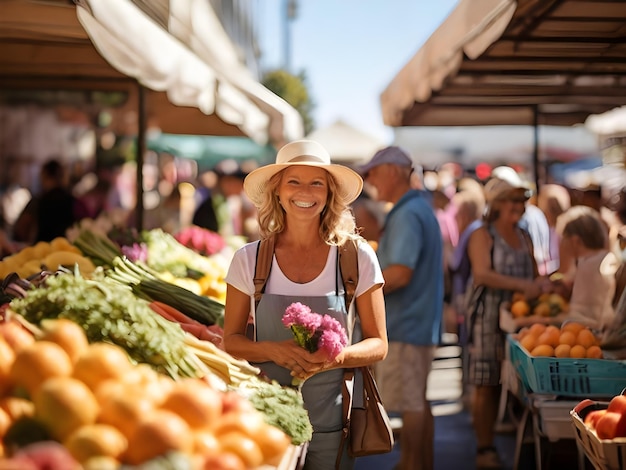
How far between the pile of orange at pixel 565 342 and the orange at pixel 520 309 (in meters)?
0.91

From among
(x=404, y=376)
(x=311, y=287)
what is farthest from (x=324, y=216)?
(x=404, y=376)

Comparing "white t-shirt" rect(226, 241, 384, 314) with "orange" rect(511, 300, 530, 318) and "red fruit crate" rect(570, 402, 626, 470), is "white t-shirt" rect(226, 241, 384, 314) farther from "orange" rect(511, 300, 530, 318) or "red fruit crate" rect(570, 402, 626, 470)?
"orange" rect(511, 300, 530, 318)

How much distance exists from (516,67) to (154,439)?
21.7ft

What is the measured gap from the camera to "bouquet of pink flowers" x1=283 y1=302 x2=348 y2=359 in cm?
339

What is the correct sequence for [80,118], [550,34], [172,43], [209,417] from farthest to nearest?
[80,118], [550,34], [172,43], [209,417]

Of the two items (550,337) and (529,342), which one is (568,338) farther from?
→ (529,342)

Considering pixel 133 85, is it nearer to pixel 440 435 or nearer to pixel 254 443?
pixel 440 435

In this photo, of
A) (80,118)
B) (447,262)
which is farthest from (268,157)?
(447,262)

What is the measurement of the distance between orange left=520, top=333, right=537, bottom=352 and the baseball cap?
1.58m

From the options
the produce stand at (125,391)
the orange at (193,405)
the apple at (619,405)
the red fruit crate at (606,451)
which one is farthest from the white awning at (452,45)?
the orange at (193,405)

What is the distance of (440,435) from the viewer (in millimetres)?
8328

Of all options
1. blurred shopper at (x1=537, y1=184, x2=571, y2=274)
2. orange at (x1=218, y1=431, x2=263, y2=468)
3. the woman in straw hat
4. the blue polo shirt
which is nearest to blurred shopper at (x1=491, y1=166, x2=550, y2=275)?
blurred shopper at (x1=537, y1=184, x2=571, y2=274)

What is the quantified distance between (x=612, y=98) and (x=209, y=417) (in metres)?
8.77

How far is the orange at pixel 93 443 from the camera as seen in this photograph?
209cm
